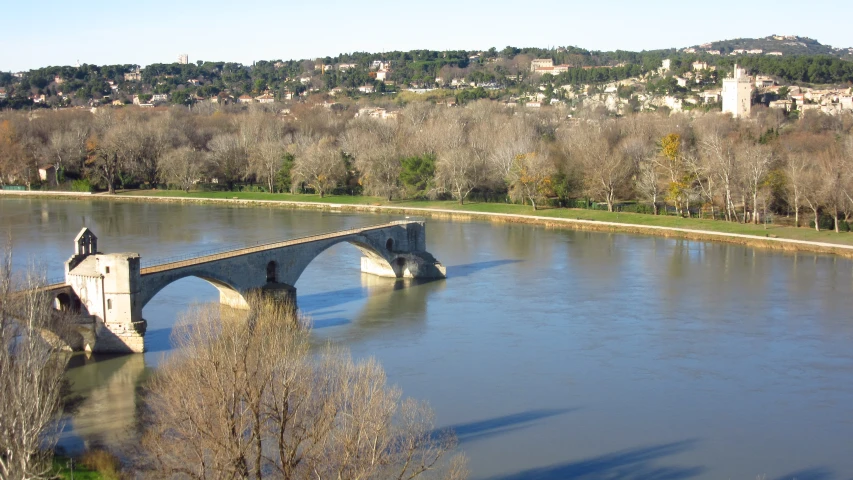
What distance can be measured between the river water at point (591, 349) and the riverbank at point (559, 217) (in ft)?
4.15

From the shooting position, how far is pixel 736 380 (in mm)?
19531

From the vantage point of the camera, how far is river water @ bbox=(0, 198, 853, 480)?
A: 16031 mm

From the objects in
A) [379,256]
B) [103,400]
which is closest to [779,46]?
[379,256]

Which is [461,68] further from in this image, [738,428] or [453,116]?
[738,428]

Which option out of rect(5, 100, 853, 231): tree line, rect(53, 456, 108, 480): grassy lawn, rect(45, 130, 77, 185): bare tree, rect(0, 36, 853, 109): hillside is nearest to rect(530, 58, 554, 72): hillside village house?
rect(0, 36, 853, 109): hillside

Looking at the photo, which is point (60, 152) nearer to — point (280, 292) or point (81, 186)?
point (81, 186)

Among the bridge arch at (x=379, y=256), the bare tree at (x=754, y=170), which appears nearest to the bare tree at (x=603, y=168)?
the bare tree at (x=754, y=170)

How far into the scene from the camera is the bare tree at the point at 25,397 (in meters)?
11.2

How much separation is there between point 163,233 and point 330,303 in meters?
14.8

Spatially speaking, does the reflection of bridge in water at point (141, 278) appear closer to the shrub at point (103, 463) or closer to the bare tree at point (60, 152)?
the shrub at point (103, 463)

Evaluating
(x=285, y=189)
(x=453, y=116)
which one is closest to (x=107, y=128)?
(x=285, y=189)

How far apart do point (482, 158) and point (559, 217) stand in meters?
8.39

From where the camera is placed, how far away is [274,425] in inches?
547

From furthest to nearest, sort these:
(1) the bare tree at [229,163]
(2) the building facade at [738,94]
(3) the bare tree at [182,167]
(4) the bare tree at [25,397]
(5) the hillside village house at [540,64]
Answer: (5) the hillside village house at [540,64] → (2) the building facade at [738,94] → (1) the bare tree at [229,163] → (3) the bare tree at [182,167] → (4) the bare tree at [25,397]
